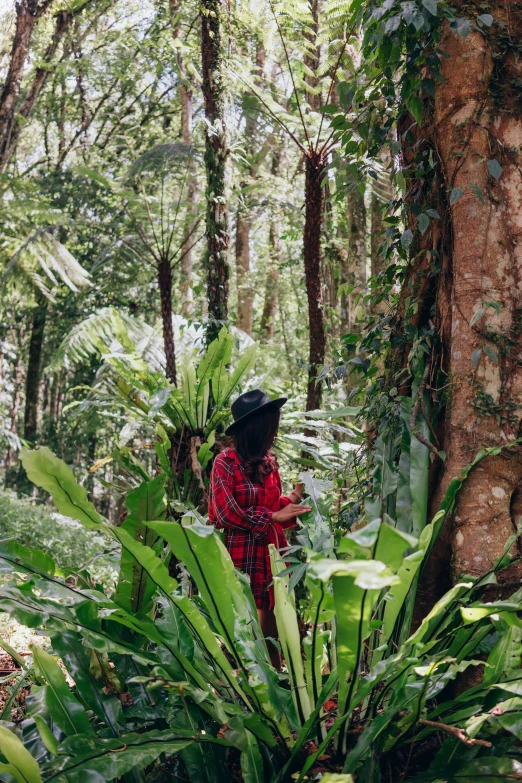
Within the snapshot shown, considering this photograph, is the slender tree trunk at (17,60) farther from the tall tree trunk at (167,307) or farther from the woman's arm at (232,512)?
the woman's arm at (232,512)

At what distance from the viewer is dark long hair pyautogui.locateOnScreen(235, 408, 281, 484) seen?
3615mm

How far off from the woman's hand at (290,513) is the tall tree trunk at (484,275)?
0.72 m

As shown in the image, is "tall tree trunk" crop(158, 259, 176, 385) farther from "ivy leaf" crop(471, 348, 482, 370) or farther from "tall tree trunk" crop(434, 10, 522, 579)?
"ivy leaf" crop(471, 348, 482, 370)

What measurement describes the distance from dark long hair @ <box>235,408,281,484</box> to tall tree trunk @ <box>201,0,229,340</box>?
2.53 meters

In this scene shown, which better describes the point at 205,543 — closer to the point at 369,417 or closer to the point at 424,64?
the point at 369,417

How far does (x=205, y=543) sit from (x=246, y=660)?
485 mm

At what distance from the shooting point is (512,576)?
8.25 feet

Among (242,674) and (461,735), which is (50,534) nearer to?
(242,674)

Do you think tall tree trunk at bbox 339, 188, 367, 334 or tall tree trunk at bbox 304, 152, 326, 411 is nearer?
Answer: tall tree trunk at bbox 304, 152, 326, 411

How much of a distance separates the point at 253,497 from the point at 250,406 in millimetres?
481

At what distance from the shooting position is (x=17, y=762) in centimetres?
182

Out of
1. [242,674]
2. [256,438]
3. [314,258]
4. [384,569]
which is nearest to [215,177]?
[314,258]

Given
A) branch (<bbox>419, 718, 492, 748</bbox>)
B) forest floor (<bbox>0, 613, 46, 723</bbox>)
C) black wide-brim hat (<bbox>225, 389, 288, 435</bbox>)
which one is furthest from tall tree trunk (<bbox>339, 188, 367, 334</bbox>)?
branch (<bbox>419, 718, 492, 748</bbox>)

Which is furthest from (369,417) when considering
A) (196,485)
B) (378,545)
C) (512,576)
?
(196,485)
